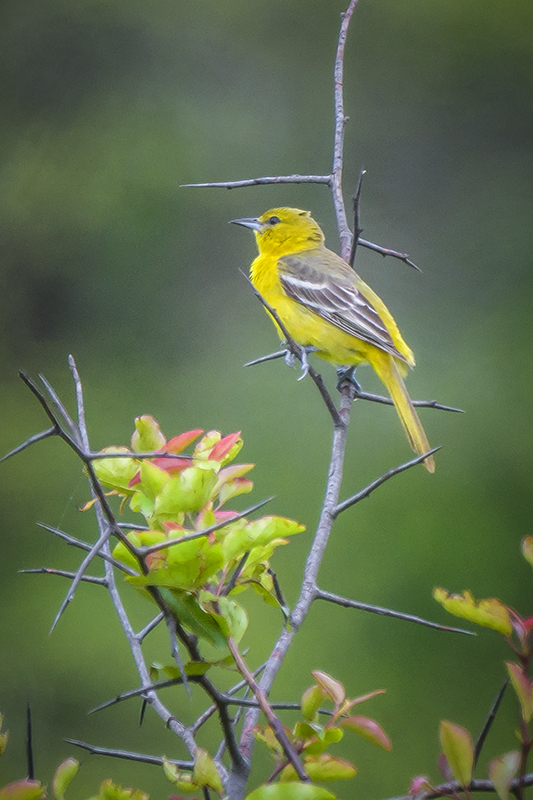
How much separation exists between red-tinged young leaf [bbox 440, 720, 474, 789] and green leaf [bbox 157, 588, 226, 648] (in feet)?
0.74

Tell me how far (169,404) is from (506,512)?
91.4 inches

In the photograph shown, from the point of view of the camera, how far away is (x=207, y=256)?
22.8 feet

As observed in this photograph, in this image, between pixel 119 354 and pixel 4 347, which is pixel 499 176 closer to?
pixel 119 354

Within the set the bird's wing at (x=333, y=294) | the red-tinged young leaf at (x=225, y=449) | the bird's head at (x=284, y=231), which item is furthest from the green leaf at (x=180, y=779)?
the bird's head at (x=284, y=231)

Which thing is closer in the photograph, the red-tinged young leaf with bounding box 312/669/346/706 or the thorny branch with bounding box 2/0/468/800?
the thorny branch with bounding box 2/0/468/800

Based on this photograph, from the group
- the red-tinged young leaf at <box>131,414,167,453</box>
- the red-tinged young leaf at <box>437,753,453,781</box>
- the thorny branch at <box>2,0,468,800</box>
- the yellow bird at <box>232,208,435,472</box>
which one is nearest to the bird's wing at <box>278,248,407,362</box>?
the yellow bird at <box>232,208,435,472</box>

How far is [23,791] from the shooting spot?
0.80m

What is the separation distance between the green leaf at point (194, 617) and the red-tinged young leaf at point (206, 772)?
3.9 inches

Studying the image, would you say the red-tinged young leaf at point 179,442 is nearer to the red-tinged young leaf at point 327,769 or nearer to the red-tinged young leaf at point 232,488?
the red-tinged young leaf at point 232,488

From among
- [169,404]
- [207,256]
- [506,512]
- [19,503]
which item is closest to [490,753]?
[506,512]

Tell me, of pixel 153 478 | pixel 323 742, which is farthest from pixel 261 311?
pixel 323 742

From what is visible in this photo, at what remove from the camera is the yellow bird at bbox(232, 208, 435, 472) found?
109 inches

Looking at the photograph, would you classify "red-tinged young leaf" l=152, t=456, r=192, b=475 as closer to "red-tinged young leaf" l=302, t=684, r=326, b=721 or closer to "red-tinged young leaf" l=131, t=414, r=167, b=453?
"red-tinged young leaf" l=131, t=414, r=167, b=453

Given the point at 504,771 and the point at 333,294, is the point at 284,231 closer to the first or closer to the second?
the point at 333,294
